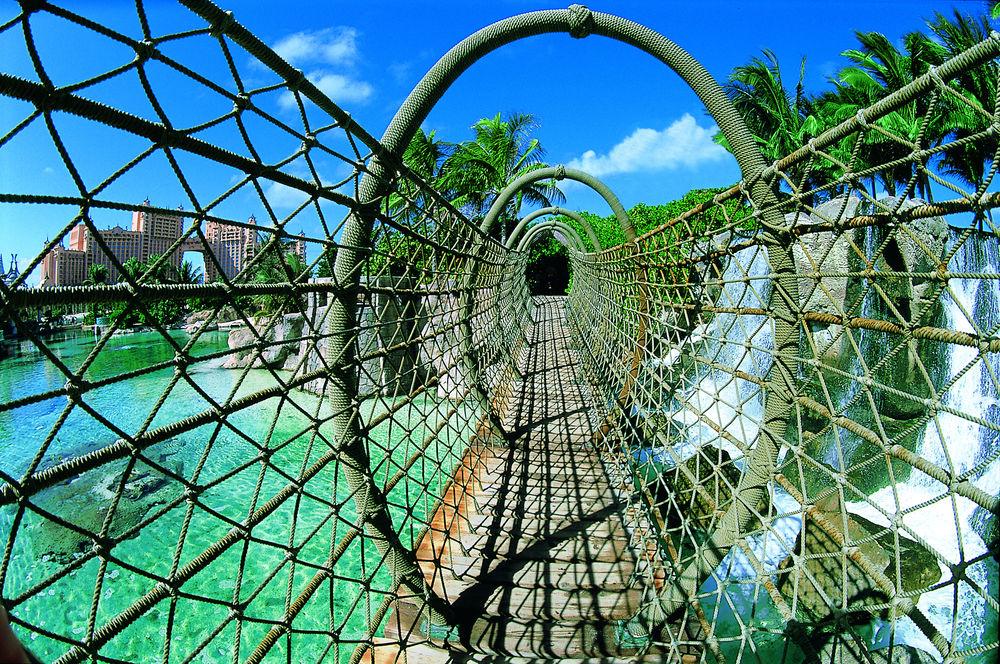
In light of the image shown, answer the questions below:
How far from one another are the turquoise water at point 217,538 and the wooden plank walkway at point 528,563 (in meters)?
0.24

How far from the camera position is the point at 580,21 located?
199 cm

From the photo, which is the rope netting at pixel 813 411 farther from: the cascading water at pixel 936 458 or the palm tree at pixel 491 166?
the palm tree at pixel 491 166

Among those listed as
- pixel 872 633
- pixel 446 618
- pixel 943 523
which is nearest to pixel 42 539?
pixel 446 618

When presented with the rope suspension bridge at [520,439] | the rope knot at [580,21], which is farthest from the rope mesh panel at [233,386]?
the rope knot at [580,21]

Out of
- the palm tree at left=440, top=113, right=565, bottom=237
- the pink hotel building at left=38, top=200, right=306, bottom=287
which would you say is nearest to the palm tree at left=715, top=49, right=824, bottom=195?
the palm tree at left=440, top=113, right=565, bottom=237

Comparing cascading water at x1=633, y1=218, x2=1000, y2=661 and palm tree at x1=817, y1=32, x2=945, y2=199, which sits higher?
palm tree at x1=817, y1=32, x2=945, y2=199

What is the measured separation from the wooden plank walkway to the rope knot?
2.02 metres

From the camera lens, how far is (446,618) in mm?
1829

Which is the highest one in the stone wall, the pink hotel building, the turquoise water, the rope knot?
the rope knot

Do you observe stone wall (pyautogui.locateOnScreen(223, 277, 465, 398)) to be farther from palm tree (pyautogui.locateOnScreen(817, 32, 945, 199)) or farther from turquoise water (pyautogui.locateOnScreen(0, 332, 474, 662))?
palm tree (pyautogui.locateOnScreen(817, 32, 945, 199))

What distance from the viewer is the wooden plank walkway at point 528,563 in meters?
1.80

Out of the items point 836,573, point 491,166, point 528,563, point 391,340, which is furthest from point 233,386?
point 491,166

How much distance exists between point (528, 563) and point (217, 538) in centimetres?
365

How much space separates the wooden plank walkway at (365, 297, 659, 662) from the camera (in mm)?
1801
